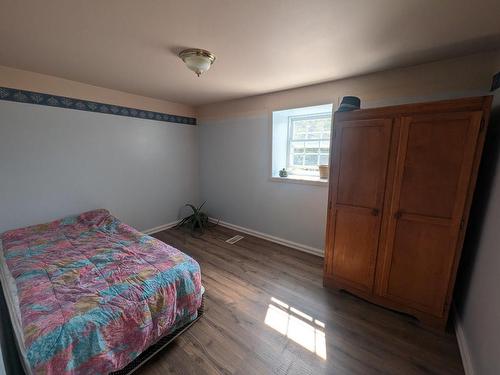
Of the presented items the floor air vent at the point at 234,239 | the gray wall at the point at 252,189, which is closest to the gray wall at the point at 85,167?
the gray wall at the point at 252,189

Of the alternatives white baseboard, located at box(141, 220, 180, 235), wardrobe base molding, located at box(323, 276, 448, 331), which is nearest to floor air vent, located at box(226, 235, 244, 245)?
white baseboard, located at box(141, 220, 180, 235)

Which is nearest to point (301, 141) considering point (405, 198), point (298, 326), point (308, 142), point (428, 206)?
point (308, 142)

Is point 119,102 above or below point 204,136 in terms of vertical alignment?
above

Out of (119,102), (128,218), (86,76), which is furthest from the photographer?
(128,218)

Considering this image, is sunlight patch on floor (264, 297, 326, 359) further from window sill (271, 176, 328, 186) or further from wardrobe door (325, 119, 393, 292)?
window sill (271, 176, 328, 186)

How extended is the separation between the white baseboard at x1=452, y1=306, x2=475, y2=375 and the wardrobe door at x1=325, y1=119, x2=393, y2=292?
63 centimetres

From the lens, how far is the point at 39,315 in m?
1.15

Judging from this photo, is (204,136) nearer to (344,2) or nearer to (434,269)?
(344,2)

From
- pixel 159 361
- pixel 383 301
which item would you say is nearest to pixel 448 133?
pixel 383 301

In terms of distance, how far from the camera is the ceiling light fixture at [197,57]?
172 centimetres

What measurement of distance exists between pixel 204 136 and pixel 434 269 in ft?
12.2

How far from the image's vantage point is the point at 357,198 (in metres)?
1.90

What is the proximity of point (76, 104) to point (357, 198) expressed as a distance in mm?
3444

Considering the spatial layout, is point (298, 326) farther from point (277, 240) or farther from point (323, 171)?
point (323, 171)
